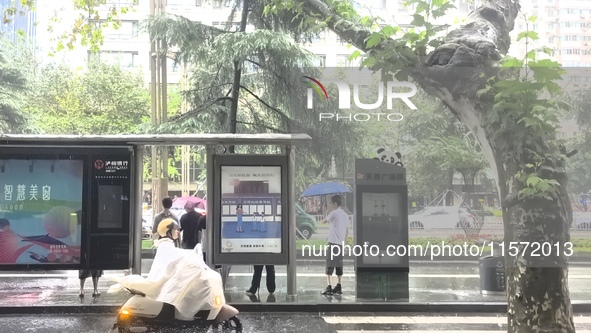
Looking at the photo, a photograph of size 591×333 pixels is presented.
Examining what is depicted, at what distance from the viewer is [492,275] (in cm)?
965

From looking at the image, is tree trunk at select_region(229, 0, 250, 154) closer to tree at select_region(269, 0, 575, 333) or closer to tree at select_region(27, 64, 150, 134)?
tree at select_region(269, 0, 575, 333)

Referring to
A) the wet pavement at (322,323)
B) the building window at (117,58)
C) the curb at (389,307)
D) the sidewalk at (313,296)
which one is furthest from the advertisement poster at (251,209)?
the building window at (117,58)

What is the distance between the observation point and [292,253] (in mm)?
9016

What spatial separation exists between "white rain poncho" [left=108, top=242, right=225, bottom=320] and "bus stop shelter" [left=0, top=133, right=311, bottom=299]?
259 cm

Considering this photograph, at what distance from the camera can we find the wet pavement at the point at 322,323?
7215mm

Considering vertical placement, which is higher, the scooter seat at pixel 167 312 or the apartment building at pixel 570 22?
the apartment building at pixel 570 22

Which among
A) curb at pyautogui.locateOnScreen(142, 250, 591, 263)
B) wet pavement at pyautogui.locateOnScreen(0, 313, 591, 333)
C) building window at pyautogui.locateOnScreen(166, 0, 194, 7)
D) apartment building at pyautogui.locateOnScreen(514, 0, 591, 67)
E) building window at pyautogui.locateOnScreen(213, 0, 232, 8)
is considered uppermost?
building window at pyautogui.locateOnScreen(166, 0, 194, 7)

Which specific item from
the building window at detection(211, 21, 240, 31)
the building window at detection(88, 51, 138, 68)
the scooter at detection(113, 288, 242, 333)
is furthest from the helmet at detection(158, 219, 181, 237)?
the building window at detection(88, 51, 138, 68)

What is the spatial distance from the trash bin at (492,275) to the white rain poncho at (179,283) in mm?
5409

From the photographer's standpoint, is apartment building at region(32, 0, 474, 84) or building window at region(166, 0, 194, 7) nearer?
apartment building at region(32, 0, 474, 84)

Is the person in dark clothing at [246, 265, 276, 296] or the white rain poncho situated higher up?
the white rain poncho

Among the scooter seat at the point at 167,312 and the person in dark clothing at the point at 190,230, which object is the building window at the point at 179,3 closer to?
the person in dark clothing at the point at 190,230

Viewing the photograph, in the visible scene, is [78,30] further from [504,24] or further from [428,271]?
[428,271]

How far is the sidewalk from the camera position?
8.44 m
